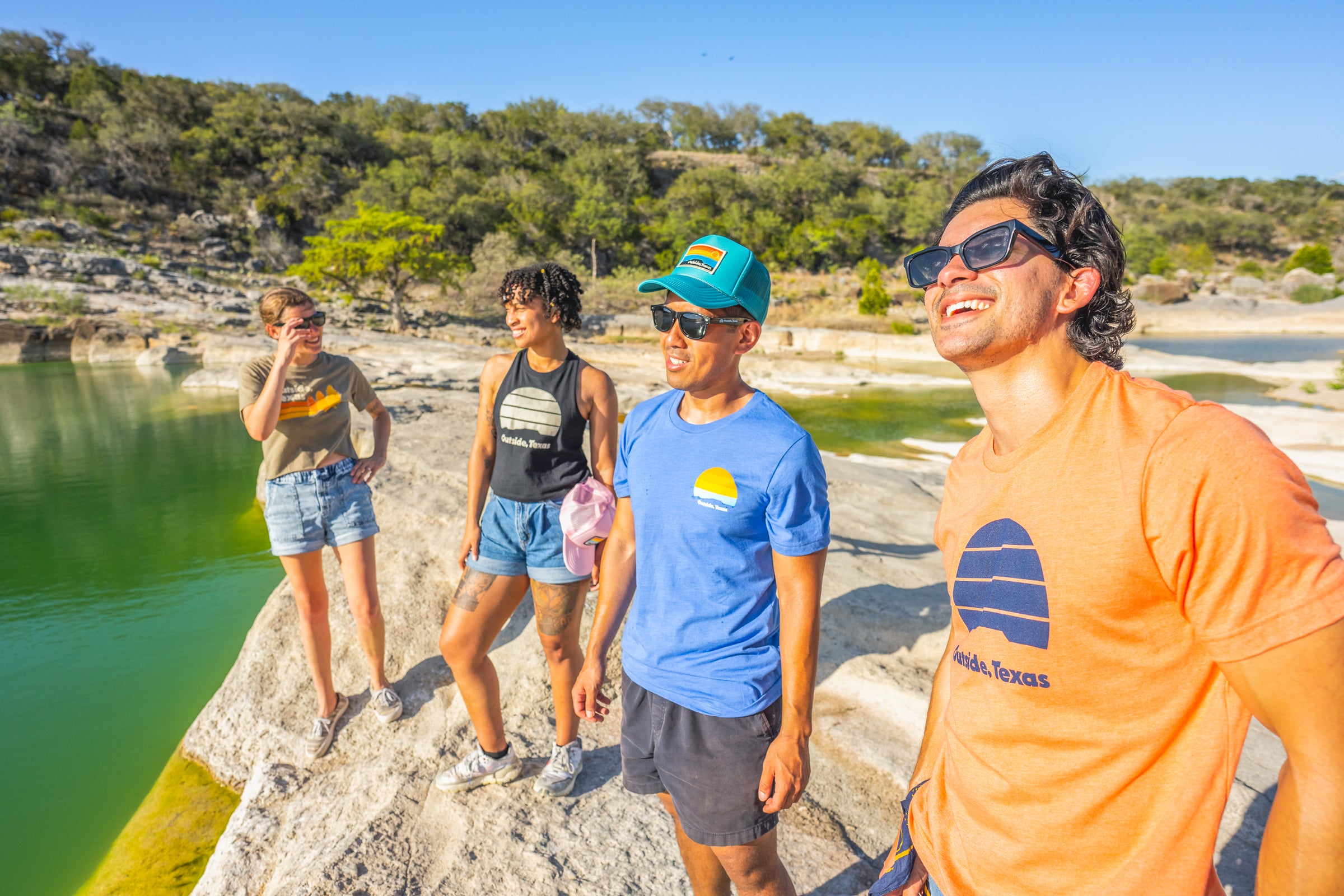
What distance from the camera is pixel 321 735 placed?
3236 millimetres

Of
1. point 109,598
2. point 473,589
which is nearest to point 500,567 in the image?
point 473,589

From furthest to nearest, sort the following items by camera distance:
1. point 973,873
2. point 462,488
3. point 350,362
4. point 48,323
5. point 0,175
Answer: point 0,175, point 48,323, point 462,488, point 350,362, point 973,873

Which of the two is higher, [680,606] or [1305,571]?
[1305,571]

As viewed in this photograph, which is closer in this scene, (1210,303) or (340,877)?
(340,877)

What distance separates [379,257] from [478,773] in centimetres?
2950

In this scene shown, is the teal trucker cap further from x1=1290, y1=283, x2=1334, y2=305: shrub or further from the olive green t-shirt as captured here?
x1=1290, y1=283, x2=1334, y2=305: shrub

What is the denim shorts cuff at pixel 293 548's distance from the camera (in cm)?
311

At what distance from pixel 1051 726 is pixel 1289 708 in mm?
312

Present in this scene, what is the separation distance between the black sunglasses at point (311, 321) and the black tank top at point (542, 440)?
1.00 meters

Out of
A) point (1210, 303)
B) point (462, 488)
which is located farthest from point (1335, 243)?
point (462, 488)

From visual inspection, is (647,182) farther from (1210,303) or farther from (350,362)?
(350,362)

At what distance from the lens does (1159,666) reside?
3.15 ft

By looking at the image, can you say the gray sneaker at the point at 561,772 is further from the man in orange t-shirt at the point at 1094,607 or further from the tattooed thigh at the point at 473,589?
the man in orange t-shirt at the point at 1094,607

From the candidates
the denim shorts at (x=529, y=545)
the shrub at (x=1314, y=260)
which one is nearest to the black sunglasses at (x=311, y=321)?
the denim shorts at (x=529, y=545)
